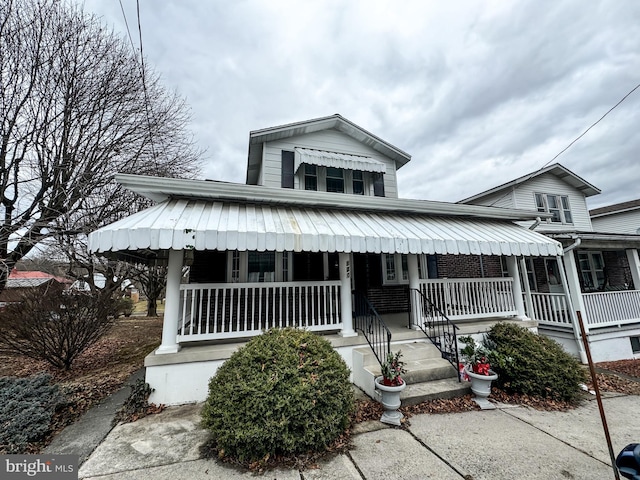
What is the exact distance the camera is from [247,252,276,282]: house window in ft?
26.5

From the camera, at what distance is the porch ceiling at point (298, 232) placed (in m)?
4.71

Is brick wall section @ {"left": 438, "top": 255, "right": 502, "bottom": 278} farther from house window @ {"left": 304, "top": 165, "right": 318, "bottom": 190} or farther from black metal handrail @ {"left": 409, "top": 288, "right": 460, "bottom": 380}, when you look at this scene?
house window @ {"left": 304, "top": 165, "right": 318, "bottom": 190}

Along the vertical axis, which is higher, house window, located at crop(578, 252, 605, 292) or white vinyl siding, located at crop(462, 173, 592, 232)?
white vinyl siding, located at crop(462, 173, 592, 232)

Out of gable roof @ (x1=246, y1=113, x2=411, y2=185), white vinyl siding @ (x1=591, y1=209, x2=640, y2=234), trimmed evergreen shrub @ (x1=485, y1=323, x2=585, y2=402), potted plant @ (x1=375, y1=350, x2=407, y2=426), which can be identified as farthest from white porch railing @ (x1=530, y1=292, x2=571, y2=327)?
white vinyl siding @ (x1=591, y1=209, x2=640, y2=234)

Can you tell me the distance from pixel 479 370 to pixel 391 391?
215 cm

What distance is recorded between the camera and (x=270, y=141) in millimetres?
10219

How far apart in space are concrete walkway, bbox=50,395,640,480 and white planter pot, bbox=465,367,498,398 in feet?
1.09

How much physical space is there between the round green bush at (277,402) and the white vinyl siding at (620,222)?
2474 centimetres

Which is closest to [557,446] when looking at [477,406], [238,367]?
[477,406]

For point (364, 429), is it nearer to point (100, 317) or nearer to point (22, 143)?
point (100, 317)

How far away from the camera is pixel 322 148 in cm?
1064

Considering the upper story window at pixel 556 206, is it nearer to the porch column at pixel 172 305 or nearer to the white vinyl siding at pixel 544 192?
the white vinyl siding at pixel 544 192

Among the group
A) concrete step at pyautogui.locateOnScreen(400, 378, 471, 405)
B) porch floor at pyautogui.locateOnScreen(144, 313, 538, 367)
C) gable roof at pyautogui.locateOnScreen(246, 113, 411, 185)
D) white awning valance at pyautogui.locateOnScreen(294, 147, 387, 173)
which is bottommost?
concrete step at pyautogui.locateOnScreen(400, 378, 471, 405)

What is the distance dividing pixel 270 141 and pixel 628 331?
→ 16.0 metres
